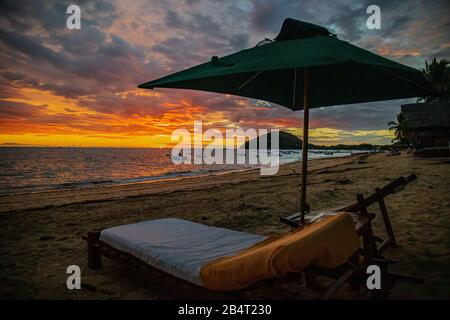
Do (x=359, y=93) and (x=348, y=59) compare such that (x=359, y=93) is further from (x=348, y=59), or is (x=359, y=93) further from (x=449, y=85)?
(x=449, y=85)

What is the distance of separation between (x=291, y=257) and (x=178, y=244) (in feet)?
5.92

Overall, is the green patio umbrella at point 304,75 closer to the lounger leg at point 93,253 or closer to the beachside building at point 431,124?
the lounger leg at point 93,253

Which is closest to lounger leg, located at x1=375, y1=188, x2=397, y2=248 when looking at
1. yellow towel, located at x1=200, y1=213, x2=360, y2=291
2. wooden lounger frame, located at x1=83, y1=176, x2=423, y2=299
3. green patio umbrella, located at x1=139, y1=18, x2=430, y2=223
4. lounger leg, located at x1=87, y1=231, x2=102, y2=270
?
wooden lounger frame, located at x1=83, y1=176, x2=423, y2=299

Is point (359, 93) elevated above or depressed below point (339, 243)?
above

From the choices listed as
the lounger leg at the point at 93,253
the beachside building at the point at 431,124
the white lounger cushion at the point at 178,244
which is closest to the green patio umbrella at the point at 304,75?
the white lounger cushion at the point at 178,244

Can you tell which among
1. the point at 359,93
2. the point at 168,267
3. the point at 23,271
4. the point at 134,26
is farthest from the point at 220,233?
the point at 134,26

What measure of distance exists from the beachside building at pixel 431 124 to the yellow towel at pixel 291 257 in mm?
22120

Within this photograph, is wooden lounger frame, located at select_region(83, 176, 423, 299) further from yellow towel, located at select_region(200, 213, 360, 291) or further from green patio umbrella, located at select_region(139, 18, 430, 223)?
green patio umbrella, located at select_region(139, 18, 430, 223)

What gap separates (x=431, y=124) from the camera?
755 inches

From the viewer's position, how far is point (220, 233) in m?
3.74

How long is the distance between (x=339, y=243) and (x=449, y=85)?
1644 inches

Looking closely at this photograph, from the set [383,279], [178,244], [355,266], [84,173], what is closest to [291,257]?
[355,266]

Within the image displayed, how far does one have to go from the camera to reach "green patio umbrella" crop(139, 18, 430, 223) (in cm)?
214

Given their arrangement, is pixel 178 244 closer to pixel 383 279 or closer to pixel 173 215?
pixel 383 279
